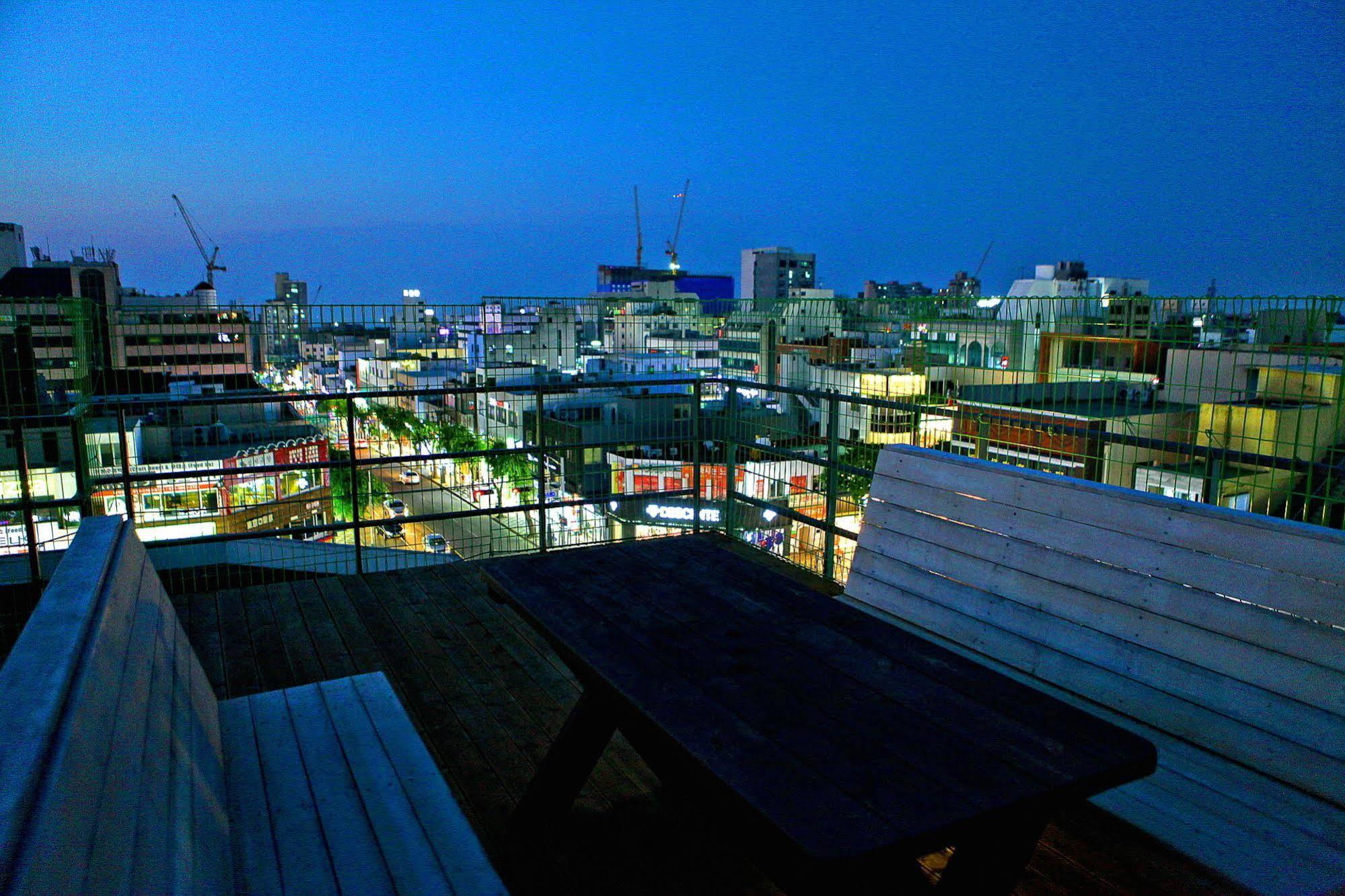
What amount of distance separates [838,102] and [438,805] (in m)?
129

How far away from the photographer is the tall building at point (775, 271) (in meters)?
93.0

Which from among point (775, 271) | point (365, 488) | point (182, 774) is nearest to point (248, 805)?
point (182, 774)

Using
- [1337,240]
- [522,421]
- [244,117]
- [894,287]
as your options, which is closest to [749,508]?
[522,421]

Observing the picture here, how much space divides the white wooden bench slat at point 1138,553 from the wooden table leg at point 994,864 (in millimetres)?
1099

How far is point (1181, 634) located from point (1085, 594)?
0.32 meters

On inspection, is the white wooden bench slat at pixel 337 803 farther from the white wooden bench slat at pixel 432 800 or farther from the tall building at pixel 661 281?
the tall building at pixel 661 281

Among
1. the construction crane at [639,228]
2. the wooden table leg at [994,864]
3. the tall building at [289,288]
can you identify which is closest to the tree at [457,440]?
the wooden table leg at [994,864]

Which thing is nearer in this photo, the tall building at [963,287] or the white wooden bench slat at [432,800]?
the white wooden bench slat at [432,800]

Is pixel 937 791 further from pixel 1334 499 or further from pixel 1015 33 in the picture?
pixel 1015 33

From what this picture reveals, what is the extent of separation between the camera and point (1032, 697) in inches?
68.9

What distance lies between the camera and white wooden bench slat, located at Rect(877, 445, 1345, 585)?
6.95 ft

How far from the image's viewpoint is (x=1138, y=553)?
2.50 metres

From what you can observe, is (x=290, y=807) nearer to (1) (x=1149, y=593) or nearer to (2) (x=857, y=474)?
(1) (x=1149, y=593)

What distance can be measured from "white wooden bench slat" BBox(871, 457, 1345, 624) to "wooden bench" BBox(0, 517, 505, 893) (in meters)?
2.07
